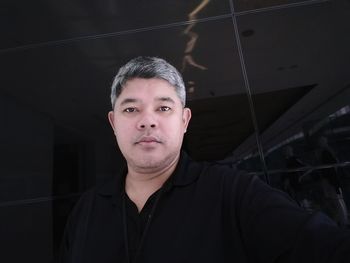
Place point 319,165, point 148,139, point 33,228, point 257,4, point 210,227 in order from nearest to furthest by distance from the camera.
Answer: point 210,227
point 148,139
point 319,165
point 33,228
point 257,4

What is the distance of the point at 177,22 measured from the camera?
281 centimetres

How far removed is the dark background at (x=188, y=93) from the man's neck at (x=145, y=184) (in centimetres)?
115

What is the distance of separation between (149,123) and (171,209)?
1.32ft

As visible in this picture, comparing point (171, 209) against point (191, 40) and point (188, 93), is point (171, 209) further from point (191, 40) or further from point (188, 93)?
point (191, 40)

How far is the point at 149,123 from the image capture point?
1305 millimetres

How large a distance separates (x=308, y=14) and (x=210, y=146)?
5.33 feet

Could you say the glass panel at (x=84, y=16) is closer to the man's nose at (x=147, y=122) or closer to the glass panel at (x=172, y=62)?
the glass panel at (x=172, y=62)

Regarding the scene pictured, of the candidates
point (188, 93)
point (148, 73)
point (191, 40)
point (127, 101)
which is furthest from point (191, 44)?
point (127, 101)

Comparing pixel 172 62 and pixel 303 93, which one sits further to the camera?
pixel 172 62

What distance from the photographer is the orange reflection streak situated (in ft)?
8.89


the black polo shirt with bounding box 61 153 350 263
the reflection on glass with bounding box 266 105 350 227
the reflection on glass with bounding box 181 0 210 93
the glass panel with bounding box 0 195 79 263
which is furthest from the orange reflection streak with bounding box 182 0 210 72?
the glass panel with bounding box 0 195 79 263

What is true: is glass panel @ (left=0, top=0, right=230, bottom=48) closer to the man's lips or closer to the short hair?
the short hair

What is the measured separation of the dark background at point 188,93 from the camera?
2.51m

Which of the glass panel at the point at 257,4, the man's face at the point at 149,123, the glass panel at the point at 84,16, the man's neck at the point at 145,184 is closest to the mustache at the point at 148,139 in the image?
the man's face at the point at 149,123
